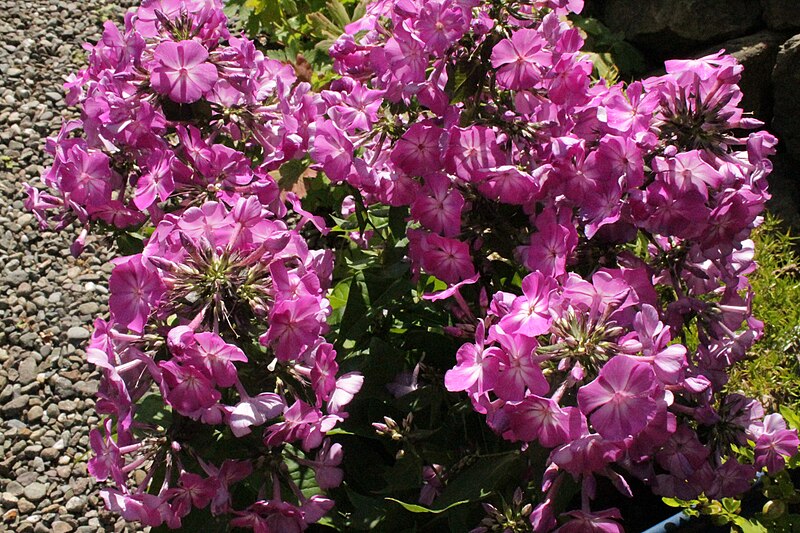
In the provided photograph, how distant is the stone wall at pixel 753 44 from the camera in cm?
325

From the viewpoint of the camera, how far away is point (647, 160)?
4.07 feet

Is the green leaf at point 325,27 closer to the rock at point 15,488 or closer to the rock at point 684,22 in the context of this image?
the rock at point 684,22

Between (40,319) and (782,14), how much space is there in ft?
10.7

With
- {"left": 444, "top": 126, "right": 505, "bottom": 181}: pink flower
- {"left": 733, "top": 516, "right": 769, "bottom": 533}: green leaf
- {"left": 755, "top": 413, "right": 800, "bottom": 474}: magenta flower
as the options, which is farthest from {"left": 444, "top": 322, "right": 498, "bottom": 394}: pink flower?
{"left": 733, "top": 516, "right": 769, "bottom": 533}: green leaf

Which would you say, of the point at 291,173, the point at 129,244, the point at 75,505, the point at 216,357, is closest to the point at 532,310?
the point at 216,357

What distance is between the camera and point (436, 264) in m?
1.25

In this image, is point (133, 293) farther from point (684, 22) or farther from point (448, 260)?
point (684, 22)

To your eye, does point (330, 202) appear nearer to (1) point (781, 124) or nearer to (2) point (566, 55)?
(2) point (566, 55)

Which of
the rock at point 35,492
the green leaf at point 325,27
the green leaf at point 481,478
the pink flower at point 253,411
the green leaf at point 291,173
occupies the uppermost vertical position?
the pink flower at point 253,411

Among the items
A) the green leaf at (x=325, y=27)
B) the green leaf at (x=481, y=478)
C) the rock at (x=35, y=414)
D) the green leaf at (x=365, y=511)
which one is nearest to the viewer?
the green leaf at (x=481, y=478)

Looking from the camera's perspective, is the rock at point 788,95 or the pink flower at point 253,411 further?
the rock at point 788,95

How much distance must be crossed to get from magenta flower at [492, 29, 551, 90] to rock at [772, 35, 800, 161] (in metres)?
2.49

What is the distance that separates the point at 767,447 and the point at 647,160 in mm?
539

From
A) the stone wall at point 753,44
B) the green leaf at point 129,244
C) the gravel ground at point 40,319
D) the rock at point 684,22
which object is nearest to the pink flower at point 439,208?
the green leaf at point 129,244
